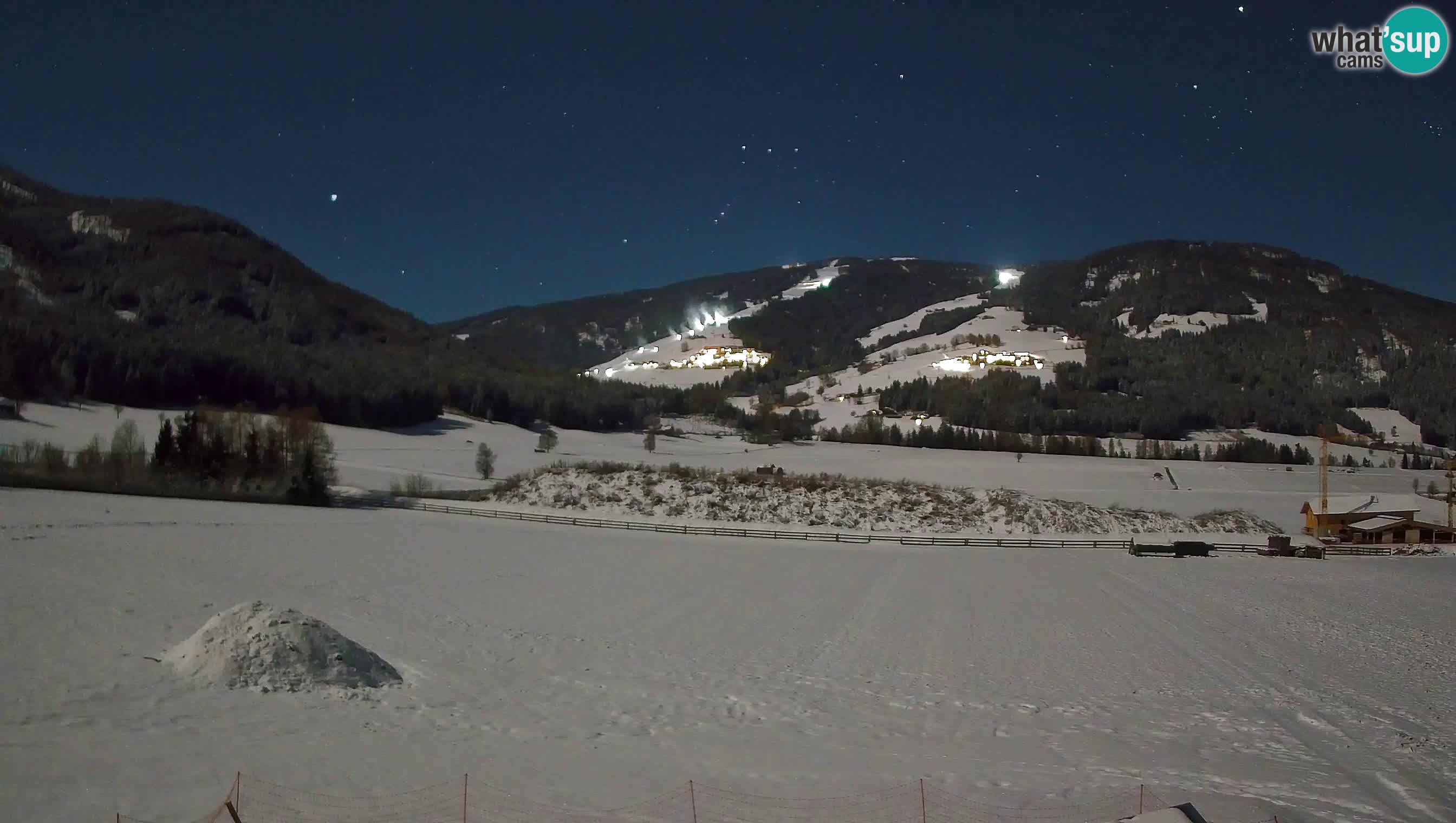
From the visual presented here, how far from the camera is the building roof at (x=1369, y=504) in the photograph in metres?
51.9

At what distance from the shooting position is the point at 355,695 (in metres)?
11.2

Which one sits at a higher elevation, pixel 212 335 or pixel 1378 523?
pixel 212 335

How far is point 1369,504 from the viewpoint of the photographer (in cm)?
5294

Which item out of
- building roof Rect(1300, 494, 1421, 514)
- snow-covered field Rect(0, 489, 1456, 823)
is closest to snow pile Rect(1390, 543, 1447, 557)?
building roof Rect(1300, 494, 1421, 514)

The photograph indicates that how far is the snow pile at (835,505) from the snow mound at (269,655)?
37051 millimetres

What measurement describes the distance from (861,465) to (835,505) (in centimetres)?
2976

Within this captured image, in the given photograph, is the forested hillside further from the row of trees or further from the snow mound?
the snow mound

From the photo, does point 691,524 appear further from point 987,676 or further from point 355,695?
point 355,695

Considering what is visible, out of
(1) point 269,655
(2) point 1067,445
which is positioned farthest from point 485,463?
(2) point 1067,445

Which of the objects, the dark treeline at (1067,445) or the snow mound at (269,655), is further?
the dark treeline at (1067,445)

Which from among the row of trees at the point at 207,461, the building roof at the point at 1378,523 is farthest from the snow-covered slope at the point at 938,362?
the row of trees at the point at 207,461

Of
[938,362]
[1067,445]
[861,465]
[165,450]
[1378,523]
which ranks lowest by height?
[1378,523]

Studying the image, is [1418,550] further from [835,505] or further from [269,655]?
[269,655]

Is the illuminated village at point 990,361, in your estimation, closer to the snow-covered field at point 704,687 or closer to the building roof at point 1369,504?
the building roof at point 1369,504
